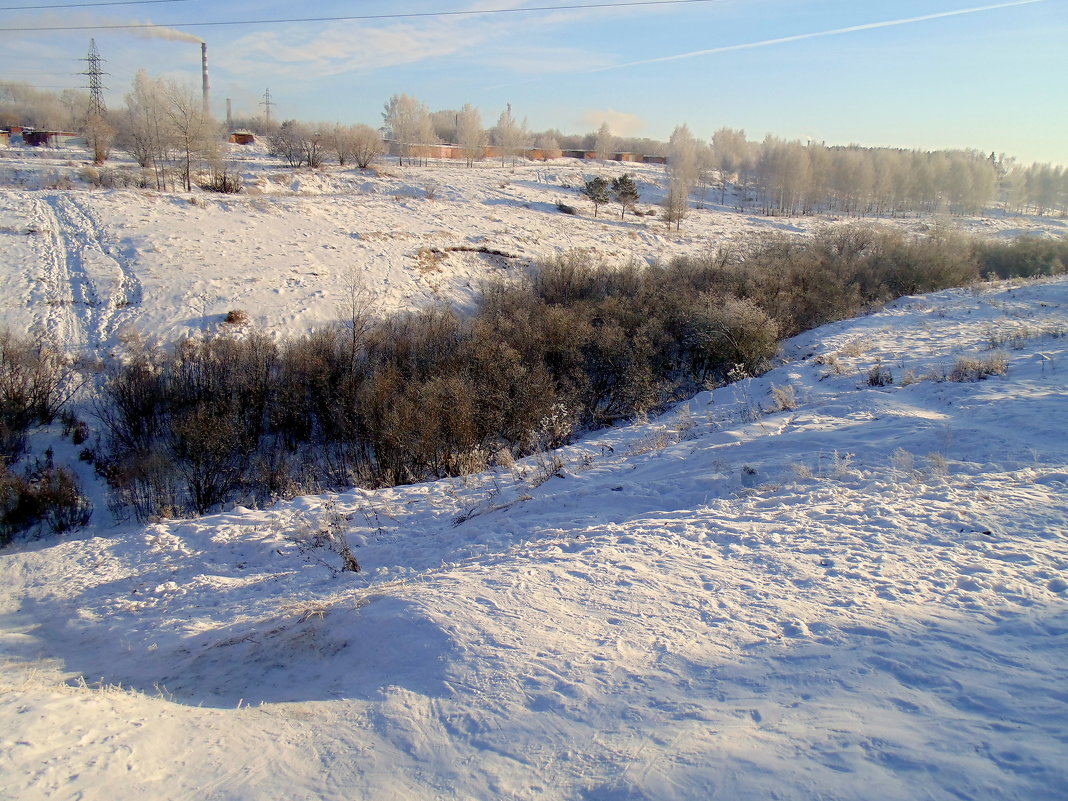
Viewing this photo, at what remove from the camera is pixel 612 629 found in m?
4.16

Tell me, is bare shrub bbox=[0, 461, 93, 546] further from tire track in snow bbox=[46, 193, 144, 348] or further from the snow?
tire track in snow bbox=[46, 193, 144, 348]

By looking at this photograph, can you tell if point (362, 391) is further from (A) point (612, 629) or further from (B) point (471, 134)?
(B) point (471, 134)

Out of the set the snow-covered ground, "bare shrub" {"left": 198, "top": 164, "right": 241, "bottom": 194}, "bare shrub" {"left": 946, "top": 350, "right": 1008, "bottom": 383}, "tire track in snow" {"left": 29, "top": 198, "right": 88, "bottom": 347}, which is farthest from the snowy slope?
"bare shrub" {"left": 198, "top": 164, "right": 241, "bottom": 194}

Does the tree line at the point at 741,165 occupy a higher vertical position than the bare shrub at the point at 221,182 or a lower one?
higher

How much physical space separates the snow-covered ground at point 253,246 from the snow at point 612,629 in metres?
14.0

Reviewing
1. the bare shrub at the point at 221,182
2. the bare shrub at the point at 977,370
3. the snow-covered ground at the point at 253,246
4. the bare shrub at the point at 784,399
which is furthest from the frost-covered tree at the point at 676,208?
the bare shrub at the point at 977,370

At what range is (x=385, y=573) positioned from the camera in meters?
6.59

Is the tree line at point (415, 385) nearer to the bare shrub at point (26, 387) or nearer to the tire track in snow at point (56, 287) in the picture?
the bare shrub at point (26, 387)

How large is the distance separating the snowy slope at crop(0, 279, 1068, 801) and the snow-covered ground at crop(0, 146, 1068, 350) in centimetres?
1404

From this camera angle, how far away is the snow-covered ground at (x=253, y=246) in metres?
20.2

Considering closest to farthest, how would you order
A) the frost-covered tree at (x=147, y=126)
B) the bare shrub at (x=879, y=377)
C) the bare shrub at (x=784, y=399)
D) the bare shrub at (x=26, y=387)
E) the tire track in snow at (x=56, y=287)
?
the bare shrub at (x=784, y=399) < the bare shrub at (x=879, y=377) < the bare shrub at (x=26, y=387) < the tire track in snow at (x=56, y=287) < the frost-covered tree at (x=147, y=126)

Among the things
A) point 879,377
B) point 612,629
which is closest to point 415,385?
point 879,377

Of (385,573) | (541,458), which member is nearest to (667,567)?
(385,573)

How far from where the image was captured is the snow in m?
3.00
